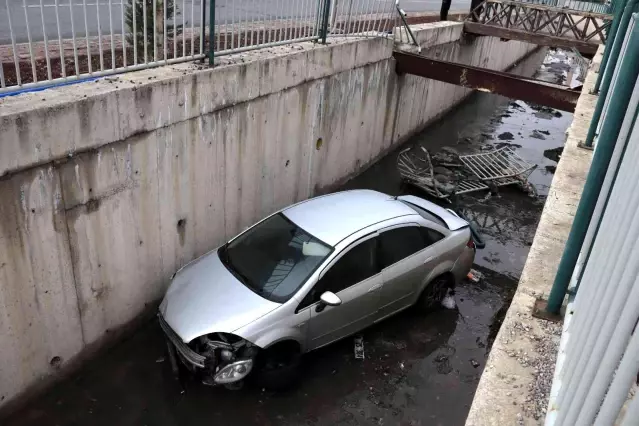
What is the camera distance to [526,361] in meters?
2.52

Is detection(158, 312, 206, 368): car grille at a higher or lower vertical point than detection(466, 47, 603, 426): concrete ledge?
lower

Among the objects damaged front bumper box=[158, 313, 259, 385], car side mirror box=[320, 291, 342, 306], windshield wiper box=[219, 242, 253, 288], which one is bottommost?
damaged front bumper box=[158, 313, 259, 385]

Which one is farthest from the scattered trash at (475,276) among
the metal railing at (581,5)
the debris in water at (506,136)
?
the metal railing at (581,5)

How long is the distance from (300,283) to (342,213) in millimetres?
1195

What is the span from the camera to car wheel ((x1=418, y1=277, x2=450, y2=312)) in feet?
23.0

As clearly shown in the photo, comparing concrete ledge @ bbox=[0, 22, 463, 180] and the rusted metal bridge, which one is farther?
the rusted metal bridge

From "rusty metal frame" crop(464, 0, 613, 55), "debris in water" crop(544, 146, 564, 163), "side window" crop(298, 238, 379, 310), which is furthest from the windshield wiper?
"rusty metal frame" crop(464, 0, 613, 55)

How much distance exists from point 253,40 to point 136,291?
13.6ft

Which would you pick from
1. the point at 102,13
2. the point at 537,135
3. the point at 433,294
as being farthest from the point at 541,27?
the point at 102,13

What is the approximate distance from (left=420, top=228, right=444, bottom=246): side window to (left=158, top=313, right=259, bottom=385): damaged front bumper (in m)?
2.62

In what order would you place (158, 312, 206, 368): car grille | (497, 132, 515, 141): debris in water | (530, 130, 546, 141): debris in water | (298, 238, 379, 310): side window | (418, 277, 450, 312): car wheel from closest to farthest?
(158, 312, 206, 368): car grille → (298, 238, 379, 310): side window → (418, 277, 450, 312): car wheel → (497, 132, 515, 141): debris in water → (530, 130, 546, 141): debris in water

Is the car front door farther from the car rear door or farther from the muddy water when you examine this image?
the muddy water

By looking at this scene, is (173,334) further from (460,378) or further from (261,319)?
(460,378)

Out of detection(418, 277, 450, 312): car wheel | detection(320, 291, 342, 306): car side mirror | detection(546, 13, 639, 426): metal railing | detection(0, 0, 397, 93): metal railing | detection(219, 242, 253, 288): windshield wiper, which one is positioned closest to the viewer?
detection(546, 13, 639, 426): metal railing
